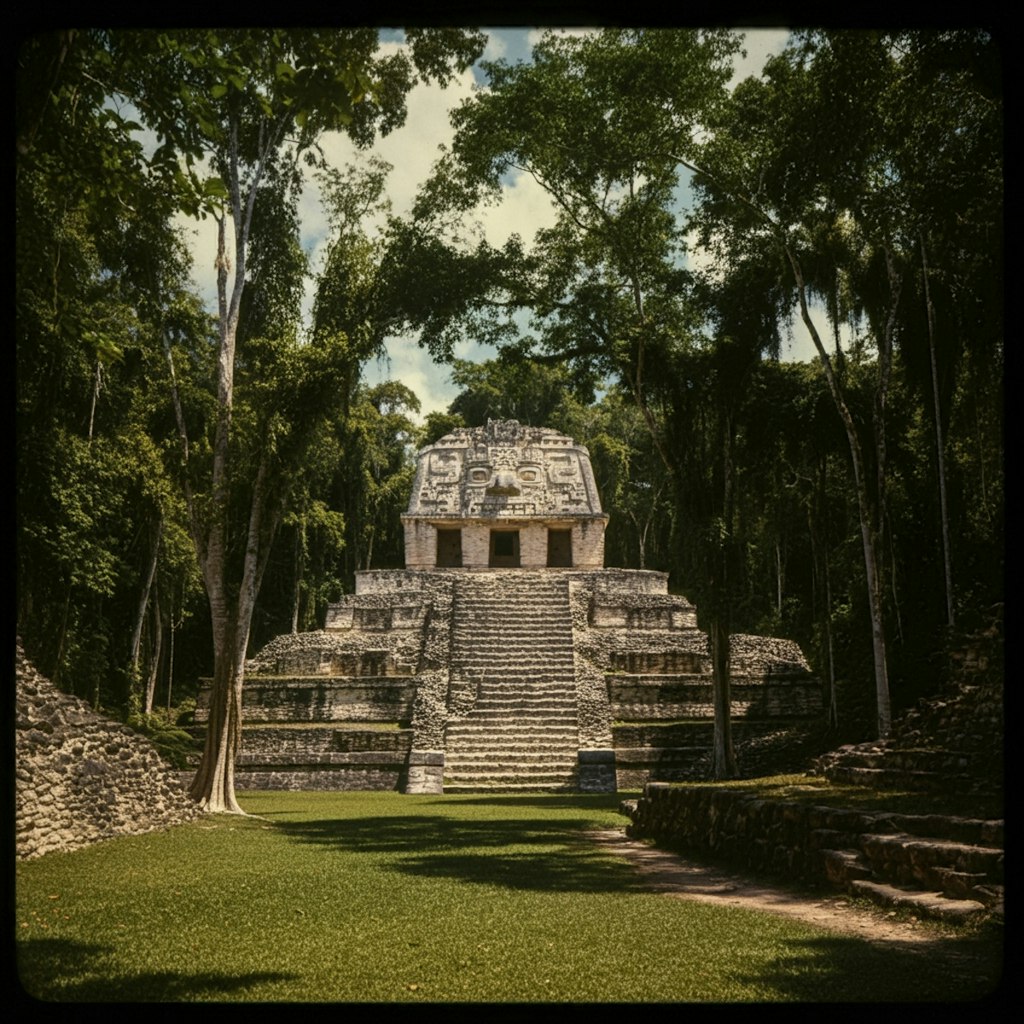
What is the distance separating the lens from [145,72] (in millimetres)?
6129

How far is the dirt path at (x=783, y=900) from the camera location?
15.1 feet

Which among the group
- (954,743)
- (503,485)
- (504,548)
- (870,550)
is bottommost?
(954,743)

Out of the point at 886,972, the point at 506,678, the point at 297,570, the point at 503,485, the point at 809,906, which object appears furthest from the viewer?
the point at 503,485

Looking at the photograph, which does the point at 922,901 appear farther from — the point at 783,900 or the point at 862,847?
the point at 783,900

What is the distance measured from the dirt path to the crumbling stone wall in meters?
3.97

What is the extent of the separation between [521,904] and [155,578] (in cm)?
1544

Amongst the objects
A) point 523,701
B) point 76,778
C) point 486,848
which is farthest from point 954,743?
point 523,701

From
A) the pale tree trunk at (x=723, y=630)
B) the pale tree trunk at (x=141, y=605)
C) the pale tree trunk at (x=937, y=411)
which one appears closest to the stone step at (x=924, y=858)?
the pale tree trunk at (x=937, y=411)

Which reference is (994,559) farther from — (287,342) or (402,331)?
(287,342)

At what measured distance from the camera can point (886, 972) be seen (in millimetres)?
3990

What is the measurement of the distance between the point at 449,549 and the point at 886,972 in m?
23.1

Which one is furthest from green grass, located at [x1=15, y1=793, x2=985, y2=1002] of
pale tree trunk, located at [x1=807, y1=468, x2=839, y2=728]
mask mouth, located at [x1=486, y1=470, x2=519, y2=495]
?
mask mouth, located at [x1=486, y1=470, x2=519, y2=495]

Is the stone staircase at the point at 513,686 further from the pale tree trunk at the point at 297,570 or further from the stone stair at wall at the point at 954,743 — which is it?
the stone stair at wall at the point at 954,743

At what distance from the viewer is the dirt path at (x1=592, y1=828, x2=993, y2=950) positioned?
4.62 meters
